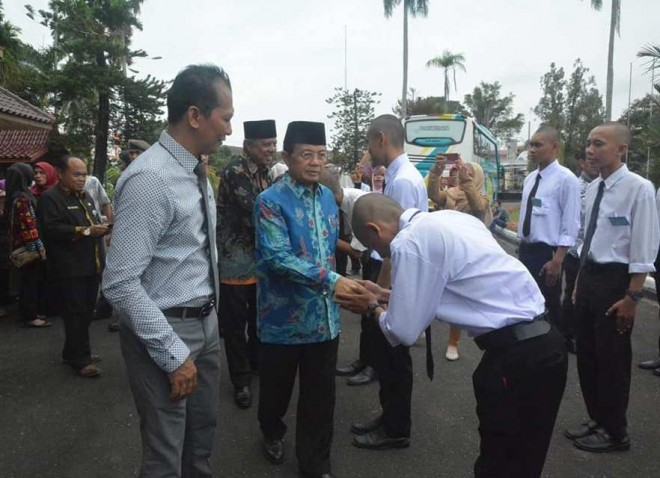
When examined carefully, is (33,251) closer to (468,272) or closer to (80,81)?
(468,272)

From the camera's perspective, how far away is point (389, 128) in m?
3.47

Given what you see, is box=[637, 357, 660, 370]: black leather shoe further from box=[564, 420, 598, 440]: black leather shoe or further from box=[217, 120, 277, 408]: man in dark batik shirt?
box=[217, 120, 277, 408]: man in dark batik shirt

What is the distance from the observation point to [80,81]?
21703 mm

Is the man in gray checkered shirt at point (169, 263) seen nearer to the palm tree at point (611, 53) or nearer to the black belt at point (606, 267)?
the black belt at point (606, 267)

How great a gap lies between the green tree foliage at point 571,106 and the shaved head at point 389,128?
30398 millimetres

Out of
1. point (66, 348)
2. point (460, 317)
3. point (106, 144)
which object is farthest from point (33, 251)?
point (106, 144)

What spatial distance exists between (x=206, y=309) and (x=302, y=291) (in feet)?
2.22

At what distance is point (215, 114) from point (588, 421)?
3.03 m

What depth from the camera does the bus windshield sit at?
16.5 metres

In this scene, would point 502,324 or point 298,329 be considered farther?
point 298,329

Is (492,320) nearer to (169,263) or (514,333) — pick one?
(514,333)

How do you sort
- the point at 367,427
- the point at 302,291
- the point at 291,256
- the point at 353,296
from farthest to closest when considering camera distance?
the point at 367,427
the point at 302,291
the point at 291,256
the point at 353,296

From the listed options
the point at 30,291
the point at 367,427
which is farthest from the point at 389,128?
the point at 30,291

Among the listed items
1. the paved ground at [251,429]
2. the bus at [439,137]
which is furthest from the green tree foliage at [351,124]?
the paved ground at [251,429]
